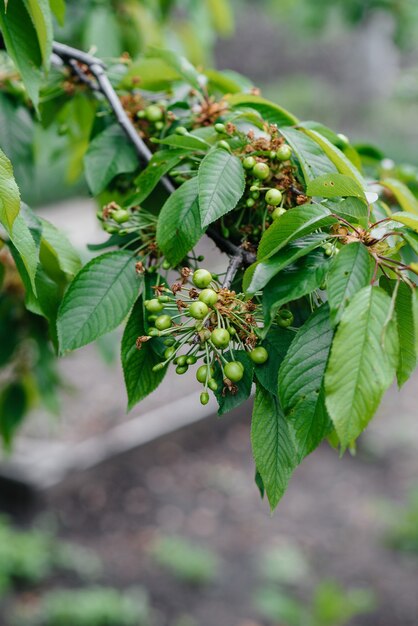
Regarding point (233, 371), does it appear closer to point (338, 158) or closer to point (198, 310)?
point (198, 310)

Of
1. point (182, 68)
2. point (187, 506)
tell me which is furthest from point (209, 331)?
point (187, 506)

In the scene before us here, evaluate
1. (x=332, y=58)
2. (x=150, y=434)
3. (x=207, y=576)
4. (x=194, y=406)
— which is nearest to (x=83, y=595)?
(x=207, y=576)

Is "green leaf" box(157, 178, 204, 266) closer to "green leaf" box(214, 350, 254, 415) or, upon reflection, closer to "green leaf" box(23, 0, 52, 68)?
"green leaf" box(214, 350, 254, 415)

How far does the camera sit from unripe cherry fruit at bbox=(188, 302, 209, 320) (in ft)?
2.85

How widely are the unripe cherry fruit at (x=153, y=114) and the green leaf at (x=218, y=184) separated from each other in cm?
31

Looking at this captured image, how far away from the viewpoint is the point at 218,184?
990 mm

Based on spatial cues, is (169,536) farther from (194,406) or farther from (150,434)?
(194,406)

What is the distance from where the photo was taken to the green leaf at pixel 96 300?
1.03 metres

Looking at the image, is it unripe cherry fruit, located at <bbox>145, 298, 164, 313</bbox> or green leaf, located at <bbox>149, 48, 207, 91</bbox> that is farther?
green leaf, located at <bbox>149, 48, 207, 91</bbox>

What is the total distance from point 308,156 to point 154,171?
24 centimetres

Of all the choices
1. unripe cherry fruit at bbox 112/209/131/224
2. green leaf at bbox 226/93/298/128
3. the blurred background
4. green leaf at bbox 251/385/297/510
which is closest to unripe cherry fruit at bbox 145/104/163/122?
green leaf at bbox 226/93/298/128

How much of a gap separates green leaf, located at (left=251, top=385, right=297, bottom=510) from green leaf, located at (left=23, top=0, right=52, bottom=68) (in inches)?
25.2

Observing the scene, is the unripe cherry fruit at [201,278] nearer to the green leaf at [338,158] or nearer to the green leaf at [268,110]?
the green leaf at [338,158]

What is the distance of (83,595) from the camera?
3652 mm
